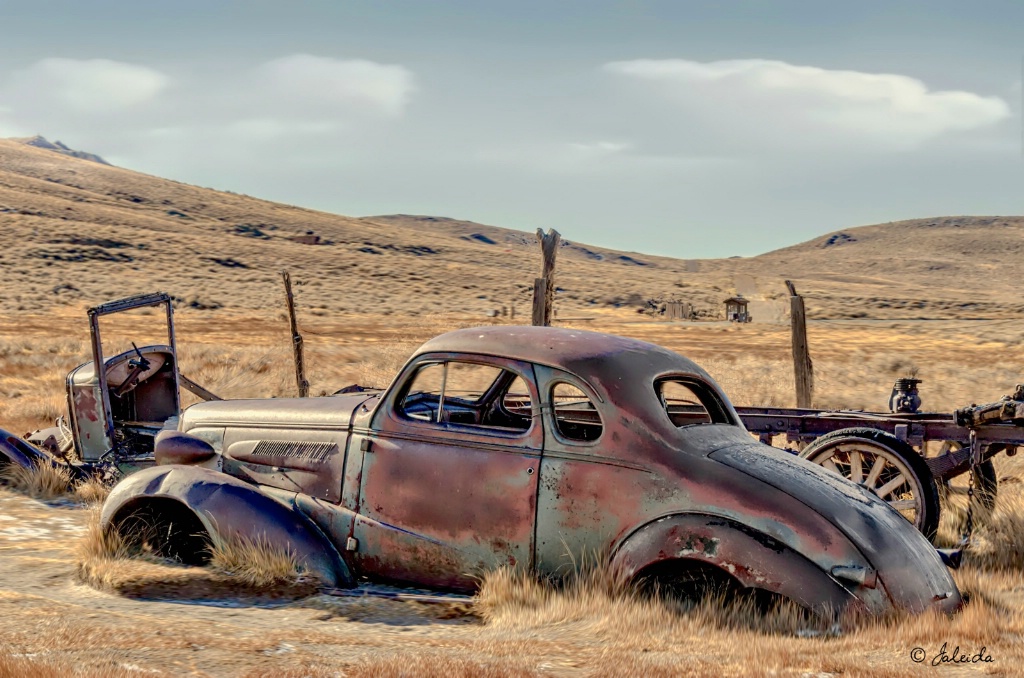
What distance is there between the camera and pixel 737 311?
222ft

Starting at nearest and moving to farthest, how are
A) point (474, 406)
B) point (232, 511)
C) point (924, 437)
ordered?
point (232, 511) < point (474, 406) < point (924, 437)

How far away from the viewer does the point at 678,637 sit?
14.4ft

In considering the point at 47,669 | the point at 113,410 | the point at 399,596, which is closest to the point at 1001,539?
the point at 399,596

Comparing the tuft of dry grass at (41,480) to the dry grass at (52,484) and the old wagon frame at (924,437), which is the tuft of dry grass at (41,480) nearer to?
the dry grass at (52,484)

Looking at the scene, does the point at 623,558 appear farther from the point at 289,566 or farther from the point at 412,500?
the point at 289,566

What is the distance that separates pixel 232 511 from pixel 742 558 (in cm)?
285

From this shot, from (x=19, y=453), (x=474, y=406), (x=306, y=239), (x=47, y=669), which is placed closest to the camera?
(x=47, y=669)

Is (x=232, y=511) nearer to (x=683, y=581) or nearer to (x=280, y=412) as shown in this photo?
(x=280, y=412)

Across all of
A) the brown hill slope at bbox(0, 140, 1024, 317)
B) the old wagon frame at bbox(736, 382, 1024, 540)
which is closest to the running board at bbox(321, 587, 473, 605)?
the old wagon frame at bbox(736, 382, 1024, 540)

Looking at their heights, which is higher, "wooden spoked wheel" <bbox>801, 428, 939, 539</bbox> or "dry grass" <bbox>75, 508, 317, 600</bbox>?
"wooden spoked wheel" <bbox>801, 428, 939, 539</bbox>

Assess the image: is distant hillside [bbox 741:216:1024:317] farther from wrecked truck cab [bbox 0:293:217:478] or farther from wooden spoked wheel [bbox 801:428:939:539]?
wooden spoked wheel [bbox 801:428:939:539]

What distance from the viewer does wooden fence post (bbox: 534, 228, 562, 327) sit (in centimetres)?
1131

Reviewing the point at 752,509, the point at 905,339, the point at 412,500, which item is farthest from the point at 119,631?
the point at 905,339

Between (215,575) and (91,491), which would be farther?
(91,491)
